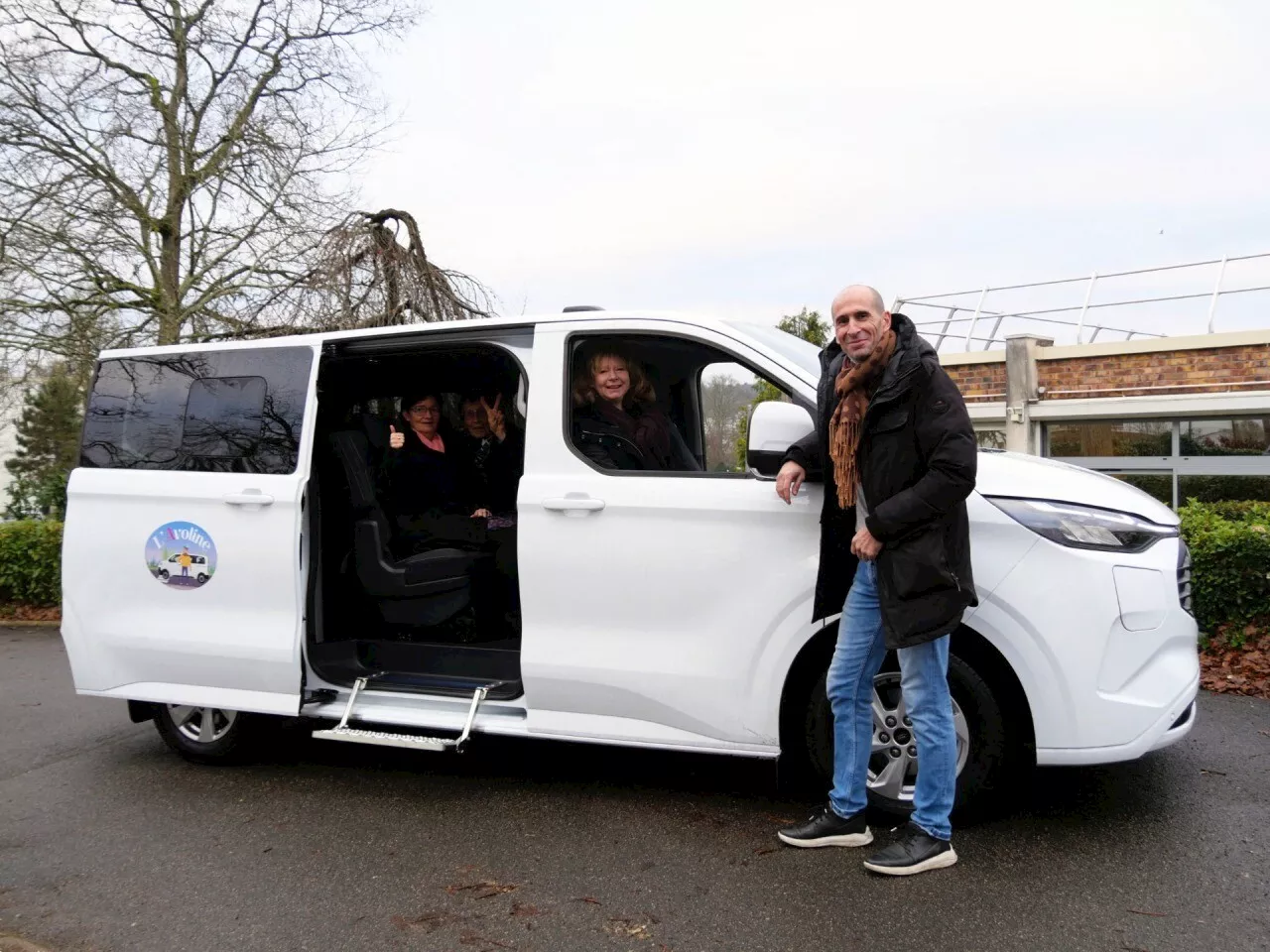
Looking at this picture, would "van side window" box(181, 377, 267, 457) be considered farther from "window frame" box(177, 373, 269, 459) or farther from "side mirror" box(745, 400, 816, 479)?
"side mirror" box(745, 400, 816, 479)

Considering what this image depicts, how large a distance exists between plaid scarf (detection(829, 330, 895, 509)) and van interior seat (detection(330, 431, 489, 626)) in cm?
226

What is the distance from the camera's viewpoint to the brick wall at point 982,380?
60.7 ft

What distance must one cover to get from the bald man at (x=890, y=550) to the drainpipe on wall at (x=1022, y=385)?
1549 centimetres

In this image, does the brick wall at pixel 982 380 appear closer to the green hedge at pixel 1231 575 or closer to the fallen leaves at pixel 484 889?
the green hedge at pixel 1231 575

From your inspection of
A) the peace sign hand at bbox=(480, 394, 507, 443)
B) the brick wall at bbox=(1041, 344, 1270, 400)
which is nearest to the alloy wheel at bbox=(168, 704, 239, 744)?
the peace sign hand at bbox=(480, 394, 507, 443)

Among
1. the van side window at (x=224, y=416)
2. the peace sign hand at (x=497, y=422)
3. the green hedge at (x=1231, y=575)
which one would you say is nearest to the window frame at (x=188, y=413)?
the van side window at (x=224, y=416)

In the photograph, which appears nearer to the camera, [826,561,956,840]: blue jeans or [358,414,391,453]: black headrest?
[826,561,956,840]: blue jeans

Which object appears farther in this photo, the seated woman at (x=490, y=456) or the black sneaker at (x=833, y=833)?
the seated woman at (x=490, y=456)

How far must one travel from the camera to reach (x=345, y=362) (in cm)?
484

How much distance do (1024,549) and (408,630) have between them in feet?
10.00

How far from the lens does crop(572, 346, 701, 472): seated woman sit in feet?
13.4

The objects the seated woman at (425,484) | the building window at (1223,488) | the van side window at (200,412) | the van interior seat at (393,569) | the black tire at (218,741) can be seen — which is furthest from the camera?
the building window at (1223,488)

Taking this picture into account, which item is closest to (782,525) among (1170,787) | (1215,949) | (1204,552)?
(1215,949)

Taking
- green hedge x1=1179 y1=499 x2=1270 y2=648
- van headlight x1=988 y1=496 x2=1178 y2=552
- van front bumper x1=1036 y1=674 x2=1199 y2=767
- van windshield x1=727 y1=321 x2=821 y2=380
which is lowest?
van front bumper x1=1036 y1=674 x2=1199 y2=767
